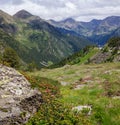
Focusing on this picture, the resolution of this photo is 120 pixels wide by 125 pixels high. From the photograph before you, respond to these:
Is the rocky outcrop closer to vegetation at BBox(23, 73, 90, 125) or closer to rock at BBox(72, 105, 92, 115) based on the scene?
vegetation at BBox(23, 73, 90, 125)

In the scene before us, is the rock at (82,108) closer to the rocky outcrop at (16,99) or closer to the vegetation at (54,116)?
the vegetation at (54,116)

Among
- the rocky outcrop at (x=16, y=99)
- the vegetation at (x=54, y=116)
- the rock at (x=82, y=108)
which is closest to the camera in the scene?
the rocky outcrop at (x=16, y=99)

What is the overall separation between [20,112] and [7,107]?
890 mm

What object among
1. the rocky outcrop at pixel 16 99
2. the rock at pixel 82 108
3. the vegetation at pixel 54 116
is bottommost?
the rock at pixel 82 108

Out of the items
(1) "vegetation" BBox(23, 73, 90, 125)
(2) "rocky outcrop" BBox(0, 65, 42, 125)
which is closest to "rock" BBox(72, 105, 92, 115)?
(1) "vegetation" BBox(23, 73, 90, 125)

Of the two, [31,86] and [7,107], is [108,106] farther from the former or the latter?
[7,107]

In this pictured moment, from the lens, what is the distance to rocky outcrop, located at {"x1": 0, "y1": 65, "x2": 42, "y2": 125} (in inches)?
688

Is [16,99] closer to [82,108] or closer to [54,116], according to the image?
[54,116]

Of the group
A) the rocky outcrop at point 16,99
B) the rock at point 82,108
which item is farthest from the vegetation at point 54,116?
the rock at point 82,108

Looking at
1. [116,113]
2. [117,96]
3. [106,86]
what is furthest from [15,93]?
[106,86]

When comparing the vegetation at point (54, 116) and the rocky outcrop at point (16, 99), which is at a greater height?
the rocky outcrop at point (16, 99)

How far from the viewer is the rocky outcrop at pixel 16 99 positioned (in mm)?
17484

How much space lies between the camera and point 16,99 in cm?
1936

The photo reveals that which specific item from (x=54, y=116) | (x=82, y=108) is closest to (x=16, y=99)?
(x=54, y=116)
